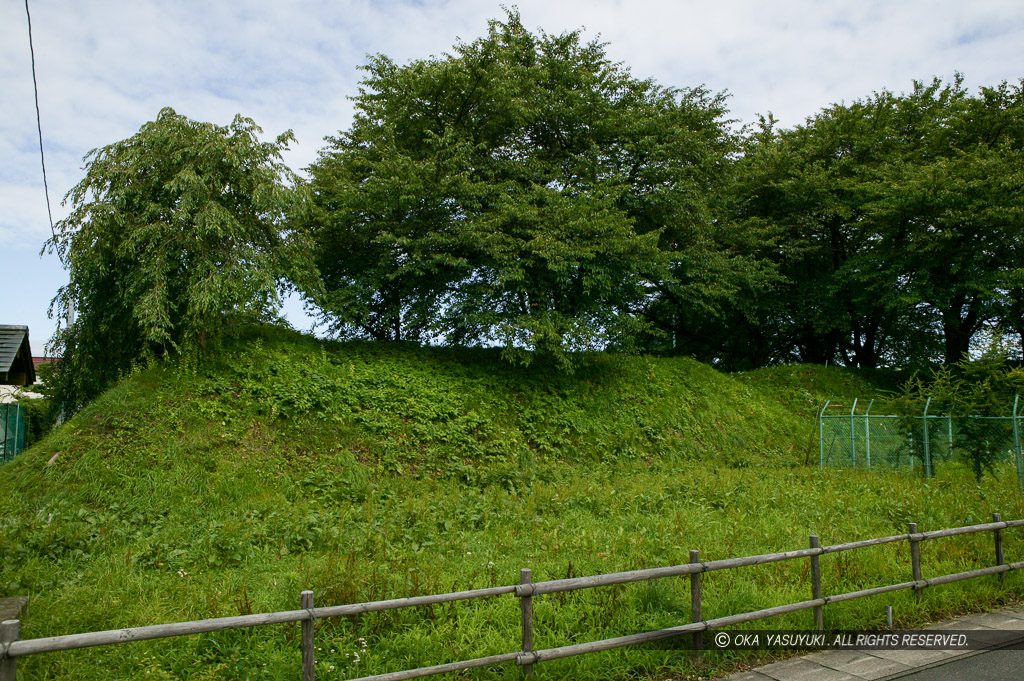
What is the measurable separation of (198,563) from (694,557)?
5.96m

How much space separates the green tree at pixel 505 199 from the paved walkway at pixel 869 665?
10.3m

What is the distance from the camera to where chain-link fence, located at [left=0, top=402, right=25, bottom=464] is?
15703 mm

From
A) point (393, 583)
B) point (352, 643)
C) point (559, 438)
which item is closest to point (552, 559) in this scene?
point (393, 583)

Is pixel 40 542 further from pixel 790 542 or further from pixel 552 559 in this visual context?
pixel 790 542

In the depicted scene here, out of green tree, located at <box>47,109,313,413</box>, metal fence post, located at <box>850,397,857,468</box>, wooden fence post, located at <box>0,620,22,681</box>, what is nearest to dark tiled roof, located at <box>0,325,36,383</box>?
green tree, located at <box>47,109,313,413</box>

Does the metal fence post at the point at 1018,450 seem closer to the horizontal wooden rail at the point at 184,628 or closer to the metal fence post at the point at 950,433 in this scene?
the metal fence post at the point at 950,433

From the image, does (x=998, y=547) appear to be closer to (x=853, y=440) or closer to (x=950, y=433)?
(x=950, y=433)

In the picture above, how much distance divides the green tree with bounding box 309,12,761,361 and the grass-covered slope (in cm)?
178

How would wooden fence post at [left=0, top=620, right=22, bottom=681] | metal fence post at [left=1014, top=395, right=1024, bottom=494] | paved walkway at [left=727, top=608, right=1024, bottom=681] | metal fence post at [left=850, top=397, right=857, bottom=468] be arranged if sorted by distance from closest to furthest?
wooden fence post at [left=0, top=620, right=22, bottom=681]
paved walkway at [left=727, top=608, right=1024, bottom=681]
metal fence post at [left=1014, top=395, right=1024, bottom=494]
metal fence post at [left=850, top=397, right=857, bottom=468]

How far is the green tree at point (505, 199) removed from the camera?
15859 mm

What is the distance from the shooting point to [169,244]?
13.1 m

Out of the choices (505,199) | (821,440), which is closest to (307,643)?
(505,199)

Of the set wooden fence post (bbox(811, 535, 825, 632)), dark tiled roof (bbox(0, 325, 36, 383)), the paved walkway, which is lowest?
the paved walkway

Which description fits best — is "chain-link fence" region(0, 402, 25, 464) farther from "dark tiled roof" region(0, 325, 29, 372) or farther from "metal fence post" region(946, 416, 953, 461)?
"metal fence post" region(946, 416, 953, 461)
